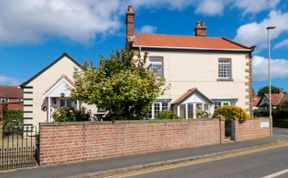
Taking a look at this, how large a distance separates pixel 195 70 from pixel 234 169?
50.2 feet

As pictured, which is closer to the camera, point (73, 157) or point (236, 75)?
point (73, 157)

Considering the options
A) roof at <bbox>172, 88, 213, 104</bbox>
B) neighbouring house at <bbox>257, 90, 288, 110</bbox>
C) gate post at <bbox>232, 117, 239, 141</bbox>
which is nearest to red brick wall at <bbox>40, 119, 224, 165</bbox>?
gate post at <bbox>232, 117, 239, 141</bbox>

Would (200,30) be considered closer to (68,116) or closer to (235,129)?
(235,129)

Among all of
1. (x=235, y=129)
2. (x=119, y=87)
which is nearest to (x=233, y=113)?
(x=235, y=129)

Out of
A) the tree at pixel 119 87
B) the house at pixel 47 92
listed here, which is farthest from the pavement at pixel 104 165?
the house at pixel 47 92

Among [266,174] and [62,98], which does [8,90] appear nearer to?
[62,98]

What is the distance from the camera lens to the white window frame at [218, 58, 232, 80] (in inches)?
998

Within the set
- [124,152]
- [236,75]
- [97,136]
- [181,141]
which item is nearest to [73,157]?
[97,136]

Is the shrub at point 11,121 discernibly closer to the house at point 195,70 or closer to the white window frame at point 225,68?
the house at point 195,70

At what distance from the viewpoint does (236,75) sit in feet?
83.2

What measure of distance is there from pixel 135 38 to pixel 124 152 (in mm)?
13691

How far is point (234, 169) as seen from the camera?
9844 mm

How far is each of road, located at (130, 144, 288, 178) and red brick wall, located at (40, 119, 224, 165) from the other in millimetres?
2974

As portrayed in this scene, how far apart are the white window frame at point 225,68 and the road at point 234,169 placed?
1384 cm
